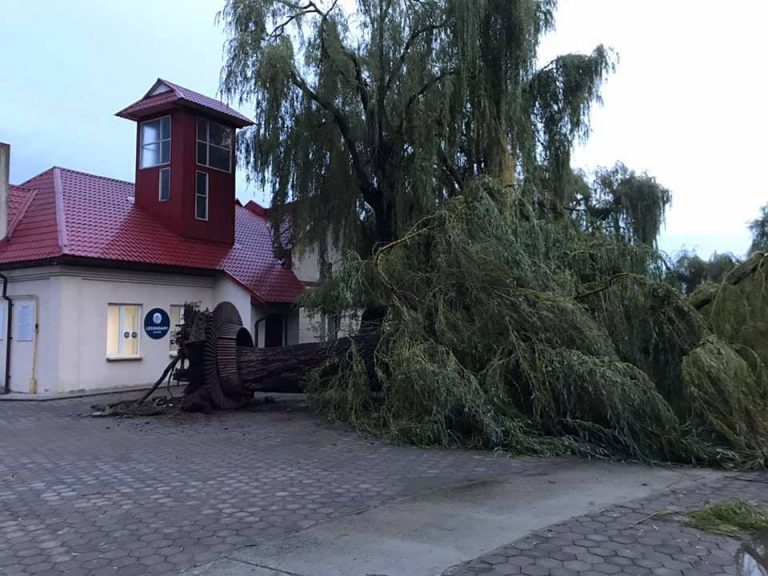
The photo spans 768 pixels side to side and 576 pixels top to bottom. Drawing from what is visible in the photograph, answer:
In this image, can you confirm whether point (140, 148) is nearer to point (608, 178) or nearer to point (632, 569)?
point (608, 178)

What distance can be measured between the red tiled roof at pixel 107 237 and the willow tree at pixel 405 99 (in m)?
4.34

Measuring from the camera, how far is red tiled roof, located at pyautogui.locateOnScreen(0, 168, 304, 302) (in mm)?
16609

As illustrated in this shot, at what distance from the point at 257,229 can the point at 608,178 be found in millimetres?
12814

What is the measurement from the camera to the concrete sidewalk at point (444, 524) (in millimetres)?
4430

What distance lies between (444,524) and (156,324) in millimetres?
10943

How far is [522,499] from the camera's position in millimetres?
6199

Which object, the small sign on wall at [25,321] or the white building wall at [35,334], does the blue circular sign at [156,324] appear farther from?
the small sign on wall at [25,321]

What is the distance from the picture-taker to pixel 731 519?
5465 millimetres

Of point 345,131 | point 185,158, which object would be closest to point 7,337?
point 185,158

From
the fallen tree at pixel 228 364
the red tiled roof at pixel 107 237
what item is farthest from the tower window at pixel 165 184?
the fallen tree at pixel 228 364

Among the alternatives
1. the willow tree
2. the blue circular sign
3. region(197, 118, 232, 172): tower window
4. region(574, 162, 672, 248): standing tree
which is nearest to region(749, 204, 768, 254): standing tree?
region(574, 162, 672, 248): standing tree

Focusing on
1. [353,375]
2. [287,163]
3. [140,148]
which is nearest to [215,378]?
[353,375]

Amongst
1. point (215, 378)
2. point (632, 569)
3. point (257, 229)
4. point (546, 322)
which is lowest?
point (632, 569)

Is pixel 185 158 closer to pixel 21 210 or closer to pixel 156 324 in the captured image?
pixel 21 210
